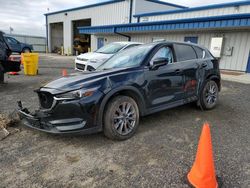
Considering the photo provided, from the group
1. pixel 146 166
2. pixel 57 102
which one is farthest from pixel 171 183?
pixel 57 102

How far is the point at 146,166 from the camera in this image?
109 inches

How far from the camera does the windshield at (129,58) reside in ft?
12.9

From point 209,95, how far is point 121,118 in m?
2.76

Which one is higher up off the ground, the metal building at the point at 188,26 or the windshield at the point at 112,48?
the metal building at the point at 188,26

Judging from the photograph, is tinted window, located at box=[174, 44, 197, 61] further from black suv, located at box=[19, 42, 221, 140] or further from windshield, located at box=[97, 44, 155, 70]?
windshield, located at box=[97, 44, 155, 70]

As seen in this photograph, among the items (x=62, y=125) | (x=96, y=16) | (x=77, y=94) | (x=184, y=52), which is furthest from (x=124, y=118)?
(x=96, y=16)

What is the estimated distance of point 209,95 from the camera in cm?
514

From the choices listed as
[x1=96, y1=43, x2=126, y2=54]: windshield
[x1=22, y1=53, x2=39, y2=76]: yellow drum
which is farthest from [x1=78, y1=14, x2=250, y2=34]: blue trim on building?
[x1=22, y1=53, x2=39, y2=76]: yellow drum

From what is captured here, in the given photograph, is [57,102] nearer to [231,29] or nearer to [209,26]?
[209,26]

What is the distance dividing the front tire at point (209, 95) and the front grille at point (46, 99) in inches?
134

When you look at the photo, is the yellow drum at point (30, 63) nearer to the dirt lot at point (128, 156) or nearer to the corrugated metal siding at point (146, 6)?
the dirt lot at point (128, 156)

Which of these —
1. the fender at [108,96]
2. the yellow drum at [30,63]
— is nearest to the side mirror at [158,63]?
Answer: the fender at [108,96]

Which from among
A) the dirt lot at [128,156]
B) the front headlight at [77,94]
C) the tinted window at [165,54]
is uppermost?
the tinted window at [165,54]

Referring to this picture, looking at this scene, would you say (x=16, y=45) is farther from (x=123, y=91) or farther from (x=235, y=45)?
(x=123, y=91)
